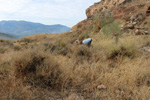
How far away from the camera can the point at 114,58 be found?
14.6 feet

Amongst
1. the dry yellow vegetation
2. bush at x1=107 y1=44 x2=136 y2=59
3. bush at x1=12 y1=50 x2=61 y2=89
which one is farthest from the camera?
bush at x1=107 y1=44 x2=136 y2=59

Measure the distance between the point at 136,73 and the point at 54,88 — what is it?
6.64 feet

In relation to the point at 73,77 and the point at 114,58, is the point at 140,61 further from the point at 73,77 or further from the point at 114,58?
the point at 73,77

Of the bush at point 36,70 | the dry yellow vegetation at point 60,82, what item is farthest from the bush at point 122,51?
the bush at point 36,70

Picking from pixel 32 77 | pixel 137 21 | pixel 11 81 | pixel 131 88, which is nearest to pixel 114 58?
pixel 131 88

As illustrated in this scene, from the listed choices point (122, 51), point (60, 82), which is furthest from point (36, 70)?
point (122, 51)

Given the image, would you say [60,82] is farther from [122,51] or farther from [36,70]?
[122,51]

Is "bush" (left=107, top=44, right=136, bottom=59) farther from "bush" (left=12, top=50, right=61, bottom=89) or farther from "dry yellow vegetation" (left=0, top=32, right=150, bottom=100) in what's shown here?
"bush" (left=12, top=50, right=61, bottom=89)

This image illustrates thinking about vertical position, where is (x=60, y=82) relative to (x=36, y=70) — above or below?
below

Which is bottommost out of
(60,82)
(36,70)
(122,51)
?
(60,82)

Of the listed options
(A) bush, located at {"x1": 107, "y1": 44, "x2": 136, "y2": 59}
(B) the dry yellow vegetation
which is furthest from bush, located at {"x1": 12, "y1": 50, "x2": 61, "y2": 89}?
(A) bush, located at {"x1": 107, "y1": 44, "x2": 136, "y2": 59}

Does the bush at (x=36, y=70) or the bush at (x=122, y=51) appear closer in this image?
the bush at (x=36, y=70)

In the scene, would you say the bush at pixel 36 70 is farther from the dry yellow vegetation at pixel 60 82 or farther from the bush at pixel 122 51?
the bush at pixel 122 51

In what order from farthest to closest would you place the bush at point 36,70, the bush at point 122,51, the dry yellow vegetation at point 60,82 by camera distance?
the bush at point 122,51 < the bush at point 36,70 < the dry yellow vegetation at point 60,82
